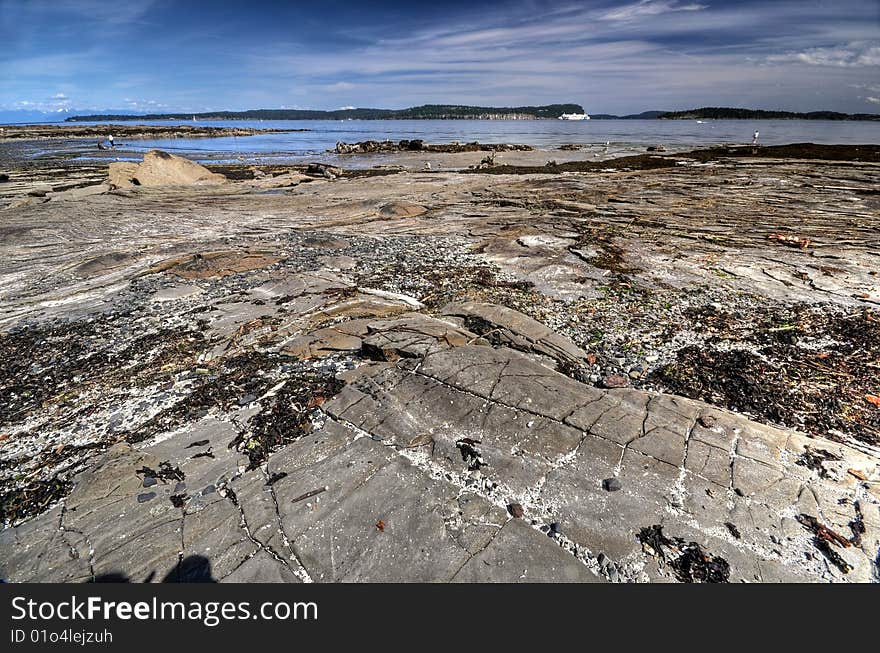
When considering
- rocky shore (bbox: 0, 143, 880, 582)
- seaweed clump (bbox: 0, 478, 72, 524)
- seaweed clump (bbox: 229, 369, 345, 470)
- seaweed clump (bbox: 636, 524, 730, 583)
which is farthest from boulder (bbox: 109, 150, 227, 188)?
seaweed clump (bbox: 636, 524, 730, 583)

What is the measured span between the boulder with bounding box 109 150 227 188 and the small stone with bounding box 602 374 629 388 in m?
25.4

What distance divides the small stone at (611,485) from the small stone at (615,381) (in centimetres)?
164

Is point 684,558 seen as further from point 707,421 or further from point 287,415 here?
point 287,415

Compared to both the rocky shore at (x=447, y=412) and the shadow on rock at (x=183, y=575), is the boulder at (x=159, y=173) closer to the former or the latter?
the rocky shore at (x=447, y=412)

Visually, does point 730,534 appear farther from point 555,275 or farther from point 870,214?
point 870,214

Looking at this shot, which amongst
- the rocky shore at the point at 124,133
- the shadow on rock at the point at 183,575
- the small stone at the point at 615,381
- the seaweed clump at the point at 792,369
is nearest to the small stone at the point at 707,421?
the seaweed clump at the point at 792,369

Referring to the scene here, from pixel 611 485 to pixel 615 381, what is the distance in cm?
185

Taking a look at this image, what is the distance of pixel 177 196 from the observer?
2067 cm

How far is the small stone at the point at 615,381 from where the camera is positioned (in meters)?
5.17

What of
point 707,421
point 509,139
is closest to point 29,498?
point 707,421

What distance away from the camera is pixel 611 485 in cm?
367

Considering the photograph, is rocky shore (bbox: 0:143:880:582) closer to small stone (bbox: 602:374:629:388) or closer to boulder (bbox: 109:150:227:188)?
small stone (bbox: 602:374:629:388)
